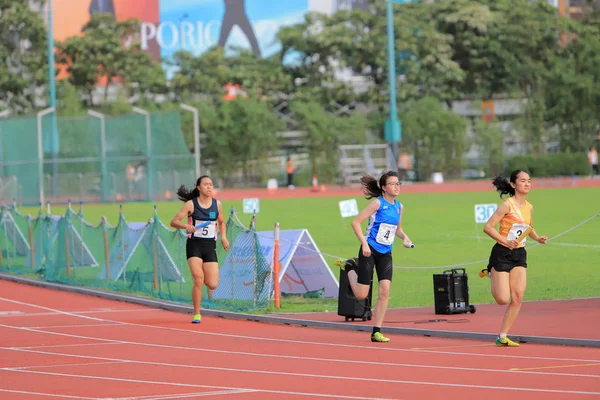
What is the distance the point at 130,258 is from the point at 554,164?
5103 centimetres

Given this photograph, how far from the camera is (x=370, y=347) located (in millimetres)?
14023

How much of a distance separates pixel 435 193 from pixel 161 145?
1231 centimetres

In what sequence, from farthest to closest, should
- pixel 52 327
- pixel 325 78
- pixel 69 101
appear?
pixel 325 78, pixel 69 101, pixel 52 327

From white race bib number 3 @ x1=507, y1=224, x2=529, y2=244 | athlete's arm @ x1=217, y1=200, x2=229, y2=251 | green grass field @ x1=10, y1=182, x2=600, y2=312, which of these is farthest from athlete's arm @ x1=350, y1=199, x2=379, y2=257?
green grass field @ x1=10, y1=182, x2=600, y2=312

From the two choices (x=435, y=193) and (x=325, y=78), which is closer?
(x=435, y=193)

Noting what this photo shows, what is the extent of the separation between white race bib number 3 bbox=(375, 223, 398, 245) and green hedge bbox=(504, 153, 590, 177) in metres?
57.0

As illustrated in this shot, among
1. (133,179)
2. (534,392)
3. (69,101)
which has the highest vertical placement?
(69,101)

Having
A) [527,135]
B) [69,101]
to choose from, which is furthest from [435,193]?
[69,101]

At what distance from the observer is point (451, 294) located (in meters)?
16.8

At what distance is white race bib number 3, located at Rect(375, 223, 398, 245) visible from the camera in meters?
14.4

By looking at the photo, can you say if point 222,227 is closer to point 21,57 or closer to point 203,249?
point 203,249

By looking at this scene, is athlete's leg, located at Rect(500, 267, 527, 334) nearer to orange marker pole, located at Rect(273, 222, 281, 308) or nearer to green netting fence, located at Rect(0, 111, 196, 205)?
orange marker pole, located at Rect(273, 222, 281, 308)

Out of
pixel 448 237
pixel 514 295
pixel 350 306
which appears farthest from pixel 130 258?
pixel 448 237

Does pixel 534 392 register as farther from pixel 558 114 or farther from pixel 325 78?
pixel 325 78
